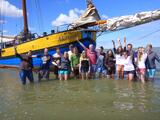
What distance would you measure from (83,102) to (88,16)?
11.8 metres

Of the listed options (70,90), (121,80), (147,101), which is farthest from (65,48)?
(147,101)

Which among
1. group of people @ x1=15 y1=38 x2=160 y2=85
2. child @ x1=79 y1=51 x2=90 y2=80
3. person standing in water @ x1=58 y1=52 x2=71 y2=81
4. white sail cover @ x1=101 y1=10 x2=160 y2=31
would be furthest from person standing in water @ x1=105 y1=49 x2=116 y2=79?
white sail cover @ x1=101 y1=10 x2=160 y2=31

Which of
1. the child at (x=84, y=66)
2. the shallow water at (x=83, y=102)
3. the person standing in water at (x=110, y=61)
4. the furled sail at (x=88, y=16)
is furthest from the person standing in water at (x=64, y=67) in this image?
the furled sail at (x=88, y=16)

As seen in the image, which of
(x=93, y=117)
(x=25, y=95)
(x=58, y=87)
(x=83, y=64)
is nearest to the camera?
(x=93, y=117)

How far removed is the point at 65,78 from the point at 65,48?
5539 mm

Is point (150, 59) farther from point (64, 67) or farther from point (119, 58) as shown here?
point (64, 67)

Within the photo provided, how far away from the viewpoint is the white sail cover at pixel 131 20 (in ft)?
50.3

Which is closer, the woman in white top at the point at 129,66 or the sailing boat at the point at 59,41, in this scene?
the woman in white top at the point at 129,66

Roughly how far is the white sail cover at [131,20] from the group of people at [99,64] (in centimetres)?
224

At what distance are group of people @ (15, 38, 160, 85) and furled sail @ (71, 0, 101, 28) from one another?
512 cm

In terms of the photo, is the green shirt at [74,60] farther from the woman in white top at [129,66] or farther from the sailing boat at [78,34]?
the sailing boat at [78,34]

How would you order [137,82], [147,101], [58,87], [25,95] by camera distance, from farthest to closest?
[137,82]
[58,87]
[25,95]
[147,101]

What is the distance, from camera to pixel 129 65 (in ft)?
44.0

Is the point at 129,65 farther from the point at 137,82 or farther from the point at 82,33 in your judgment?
the point at 82,33
